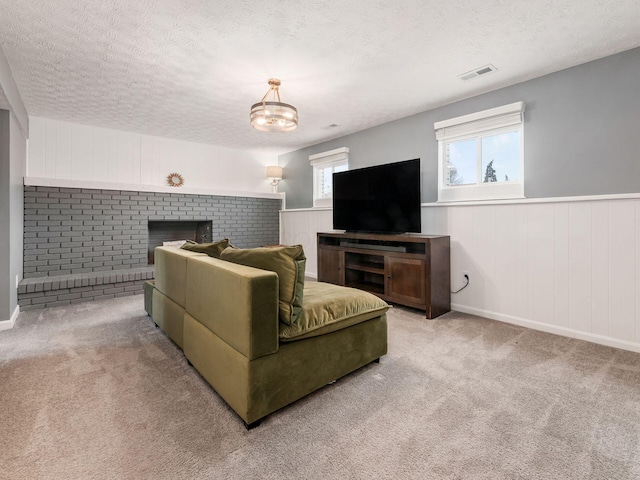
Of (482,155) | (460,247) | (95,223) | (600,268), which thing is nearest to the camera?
(600,268)

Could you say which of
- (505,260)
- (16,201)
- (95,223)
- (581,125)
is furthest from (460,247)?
(16,201)

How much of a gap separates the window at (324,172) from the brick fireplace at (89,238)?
1.91 m

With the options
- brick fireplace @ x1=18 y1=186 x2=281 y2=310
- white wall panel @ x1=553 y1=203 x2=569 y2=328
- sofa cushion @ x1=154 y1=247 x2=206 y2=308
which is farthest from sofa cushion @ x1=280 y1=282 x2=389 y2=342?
brick fireplace @ x1=18 y1=186 x2=281 y2=310

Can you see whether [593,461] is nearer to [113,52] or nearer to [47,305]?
[113,52]

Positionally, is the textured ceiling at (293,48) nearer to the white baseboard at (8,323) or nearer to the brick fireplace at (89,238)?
the brick fireplace at (89,238)

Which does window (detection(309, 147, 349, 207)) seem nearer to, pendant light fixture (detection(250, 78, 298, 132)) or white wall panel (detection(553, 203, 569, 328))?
pendant light fixture (detection(250, 78, 298, 132))

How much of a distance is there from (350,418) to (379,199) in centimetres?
271

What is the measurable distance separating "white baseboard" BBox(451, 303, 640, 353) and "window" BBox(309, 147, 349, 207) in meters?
2.65

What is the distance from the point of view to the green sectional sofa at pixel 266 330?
4.84 ft

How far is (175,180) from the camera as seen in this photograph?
5.07 m

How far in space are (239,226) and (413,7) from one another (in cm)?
447

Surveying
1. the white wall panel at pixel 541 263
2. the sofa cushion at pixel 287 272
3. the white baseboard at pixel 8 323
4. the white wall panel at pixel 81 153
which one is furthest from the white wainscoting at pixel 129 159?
the white wall panel at pixel 541 263

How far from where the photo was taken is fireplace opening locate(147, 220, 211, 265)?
16.4ft

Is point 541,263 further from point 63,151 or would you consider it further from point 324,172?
point 63,151
